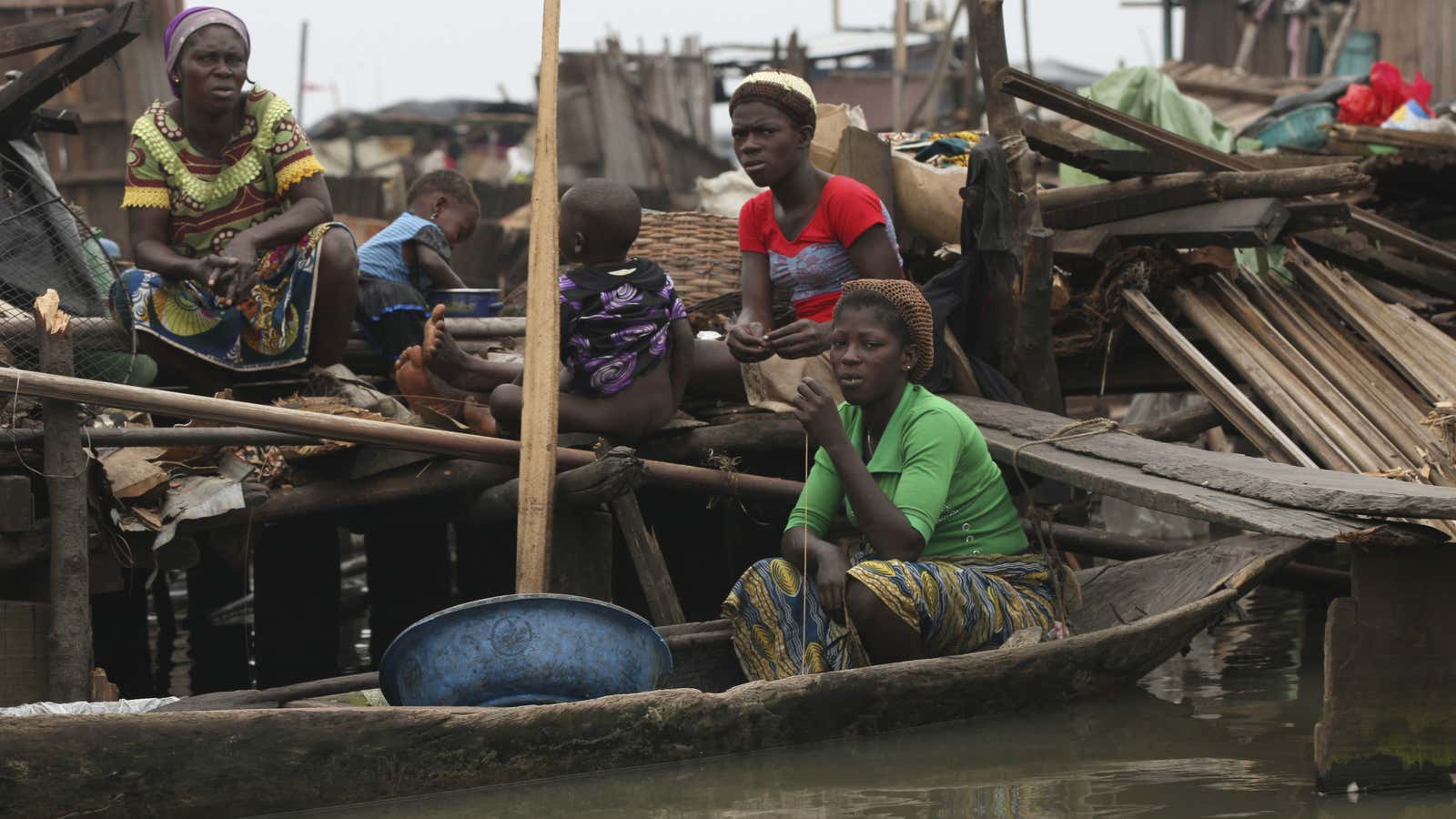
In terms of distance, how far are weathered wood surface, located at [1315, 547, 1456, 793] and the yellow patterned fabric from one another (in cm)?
348

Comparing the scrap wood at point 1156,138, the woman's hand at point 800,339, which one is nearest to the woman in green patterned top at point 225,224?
the woman's hand at point 800,339

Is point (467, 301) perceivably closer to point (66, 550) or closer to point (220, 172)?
point (220, 172)

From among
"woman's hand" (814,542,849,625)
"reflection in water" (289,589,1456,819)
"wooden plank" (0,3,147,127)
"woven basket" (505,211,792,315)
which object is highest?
"wooden plank" (0,3,147,127)

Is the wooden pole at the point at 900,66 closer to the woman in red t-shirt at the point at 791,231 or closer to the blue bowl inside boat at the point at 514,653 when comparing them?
the woman in red t-shirt at the point at 791,231

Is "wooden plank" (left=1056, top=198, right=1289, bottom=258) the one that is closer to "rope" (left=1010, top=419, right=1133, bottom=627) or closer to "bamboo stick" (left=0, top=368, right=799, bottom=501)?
"rope" (left=1010, top=419, right=1133, bottom=627)

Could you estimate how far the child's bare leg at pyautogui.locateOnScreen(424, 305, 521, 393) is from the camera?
4.79 m

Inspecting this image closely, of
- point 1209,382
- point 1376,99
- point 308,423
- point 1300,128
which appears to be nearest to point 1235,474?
point 1209,382

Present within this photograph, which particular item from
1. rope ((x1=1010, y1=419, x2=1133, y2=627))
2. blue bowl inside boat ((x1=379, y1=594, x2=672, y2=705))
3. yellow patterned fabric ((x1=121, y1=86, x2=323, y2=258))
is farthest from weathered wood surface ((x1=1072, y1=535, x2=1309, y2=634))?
yellow patterned fabric ((x1=121, y1=86, x2=323, y2=258))

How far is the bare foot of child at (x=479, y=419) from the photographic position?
5.11 metres

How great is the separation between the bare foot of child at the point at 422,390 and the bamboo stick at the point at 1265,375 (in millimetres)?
2625

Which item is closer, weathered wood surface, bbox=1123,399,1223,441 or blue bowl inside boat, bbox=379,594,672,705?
blue bowl inside boat, bbox=379,594,672,705

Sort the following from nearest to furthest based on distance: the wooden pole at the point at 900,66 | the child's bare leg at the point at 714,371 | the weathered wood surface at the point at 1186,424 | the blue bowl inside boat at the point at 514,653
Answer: the blue bowl inside boat at the point at 514,653 → the child's bare leg at the point at 714,371 → the weathered wood surface at the point at 1186,424 → the wooden pole at the point at 900,66

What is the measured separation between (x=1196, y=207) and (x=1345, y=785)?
8.67ft

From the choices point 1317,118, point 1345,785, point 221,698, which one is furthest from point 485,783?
point 1317,118
